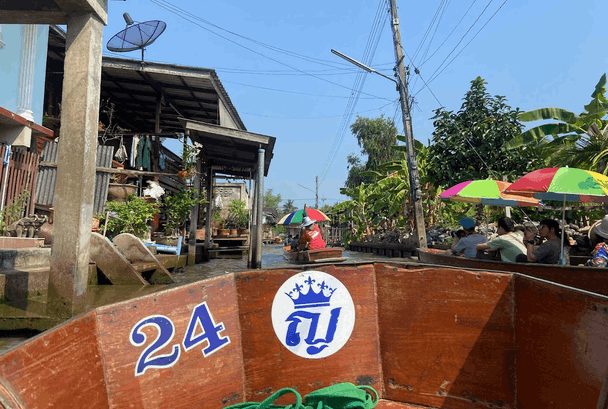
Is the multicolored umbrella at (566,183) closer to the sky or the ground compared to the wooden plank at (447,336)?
closer to the sky

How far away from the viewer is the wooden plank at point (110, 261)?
321 inches

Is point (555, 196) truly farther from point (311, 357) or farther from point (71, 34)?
point (71, 34)

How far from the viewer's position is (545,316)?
2.73 meters

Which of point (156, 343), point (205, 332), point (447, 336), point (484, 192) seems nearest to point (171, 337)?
point (156, 343)

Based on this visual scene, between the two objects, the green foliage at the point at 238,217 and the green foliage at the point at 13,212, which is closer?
the green foliage at the point at 13,212

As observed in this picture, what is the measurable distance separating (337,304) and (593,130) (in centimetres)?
1496

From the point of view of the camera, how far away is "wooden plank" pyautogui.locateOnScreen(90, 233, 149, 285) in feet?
26.7

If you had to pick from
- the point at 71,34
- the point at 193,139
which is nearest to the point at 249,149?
the point at 193,139

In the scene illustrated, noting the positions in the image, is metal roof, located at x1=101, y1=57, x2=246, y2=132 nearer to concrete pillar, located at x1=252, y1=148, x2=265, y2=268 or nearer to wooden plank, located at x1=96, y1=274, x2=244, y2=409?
concrete pillar, located at x1=252, y1=148, x2=265, y2=268

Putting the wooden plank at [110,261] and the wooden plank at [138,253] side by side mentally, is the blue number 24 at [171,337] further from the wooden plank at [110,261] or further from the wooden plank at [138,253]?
the wooden plank at [138,253]

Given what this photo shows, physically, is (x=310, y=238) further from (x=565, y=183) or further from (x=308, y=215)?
(x=565, y=183)

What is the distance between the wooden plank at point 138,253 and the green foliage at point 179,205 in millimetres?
3608

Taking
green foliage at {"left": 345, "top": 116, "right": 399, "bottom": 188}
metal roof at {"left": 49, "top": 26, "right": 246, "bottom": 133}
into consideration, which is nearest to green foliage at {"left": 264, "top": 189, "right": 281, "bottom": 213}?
green foliage at {"left": 345, "top": 116, "right": 399, "bottom": 188}

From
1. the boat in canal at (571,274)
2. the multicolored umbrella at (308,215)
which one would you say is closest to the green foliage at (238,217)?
the multicolored umbrella at (308,215)
